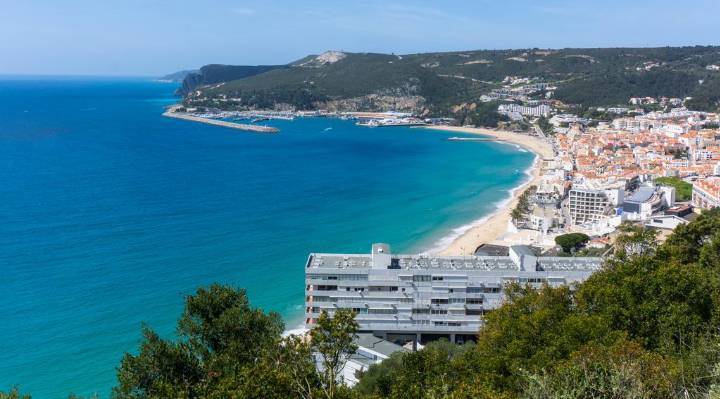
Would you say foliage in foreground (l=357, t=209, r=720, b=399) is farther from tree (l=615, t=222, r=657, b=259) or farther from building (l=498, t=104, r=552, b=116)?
building (l=498, t=104, r=552, b=116)

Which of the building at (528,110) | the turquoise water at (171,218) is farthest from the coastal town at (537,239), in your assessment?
the building at (528,110)

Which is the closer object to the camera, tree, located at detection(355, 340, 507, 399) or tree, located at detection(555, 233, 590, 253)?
tree, located at detection(355, 340, 507, 399)

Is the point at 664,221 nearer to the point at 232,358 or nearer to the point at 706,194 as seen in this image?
the point at 706,194

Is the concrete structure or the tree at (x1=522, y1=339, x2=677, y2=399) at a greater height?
the tree at (x1=522, y1=339, x2=677, y2=399)

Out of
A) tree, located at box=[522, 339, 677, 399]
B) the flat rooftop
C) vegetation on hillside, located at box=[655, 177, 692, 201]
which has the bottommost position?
vegetation on hillside, located at box=[655, 177, 692, 201]

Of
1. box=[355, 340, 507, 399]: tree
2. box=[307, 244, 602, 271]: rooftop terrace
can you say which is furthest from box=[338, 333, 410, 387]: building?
box=[355, 340, 507, 399]: tree

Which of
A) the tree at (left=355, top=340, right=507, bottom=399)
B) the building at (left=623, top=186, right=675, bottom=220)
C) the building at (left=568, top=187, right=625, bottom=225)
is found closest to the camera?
the tree at (left=355, top=340, right=507, bottom=399)

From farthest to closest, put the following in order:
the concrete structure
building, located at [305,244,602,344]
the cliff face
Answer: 1. the cliff face
2. the concrete structure
3. building, located at [305,244,602,344]
